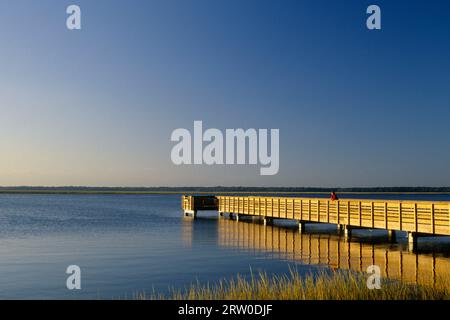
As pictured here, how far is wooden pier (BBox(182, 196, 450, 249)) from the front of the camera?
93.5 ft

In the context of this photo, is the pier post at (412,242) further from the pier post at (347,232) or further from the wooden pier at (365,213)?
the pier post at (347,232)

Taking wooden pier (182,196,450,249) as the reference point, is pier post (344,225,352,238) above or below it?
below

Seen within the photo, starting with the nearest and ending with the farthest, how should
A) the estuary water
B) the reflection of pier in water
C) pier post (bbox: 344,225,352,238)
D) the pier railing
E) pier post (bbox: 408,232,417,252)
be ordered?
the estuary water < the reflection of pier in water < the pier railing < pier post (bbox: 408,232,417,252) < pier post (bbox: 344,225,352,238)

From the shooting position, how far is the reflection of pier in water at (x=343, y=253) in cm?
2189

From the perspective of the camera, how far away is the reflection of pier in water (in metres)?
21.9

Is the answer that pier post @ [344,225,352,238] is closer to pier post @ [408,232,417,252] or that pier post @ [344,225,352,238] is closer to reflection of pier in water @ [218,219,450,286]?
reflection of pier in water @ [218,219,450,286]

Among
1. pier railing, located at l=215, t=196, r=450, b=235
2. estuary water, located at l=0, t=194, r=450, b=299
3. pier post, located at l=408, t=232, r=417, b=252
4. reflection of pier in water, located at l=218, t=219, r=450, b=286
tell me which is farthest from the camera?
pier post, located at l=408, t=232, r=417, b=252

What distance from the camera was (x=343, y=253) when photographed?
28.1 m

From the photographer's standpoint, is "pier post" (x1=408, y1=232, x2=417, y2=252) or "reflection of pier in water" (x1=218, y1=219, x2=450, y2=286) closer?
"reflection of pier in water" (x1=218, y1=219, x2=450, y2=286)

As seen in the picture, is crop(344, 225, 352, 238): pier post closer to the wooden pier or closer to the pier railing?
the wooden pier

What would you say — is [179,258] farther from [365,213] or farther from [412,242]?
[365,213]

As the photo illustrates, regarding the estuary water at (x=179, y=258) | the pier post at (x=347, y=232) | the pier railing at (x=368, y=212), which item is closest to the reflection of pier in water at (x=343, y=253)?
the estuary water at (x=179, y=258)

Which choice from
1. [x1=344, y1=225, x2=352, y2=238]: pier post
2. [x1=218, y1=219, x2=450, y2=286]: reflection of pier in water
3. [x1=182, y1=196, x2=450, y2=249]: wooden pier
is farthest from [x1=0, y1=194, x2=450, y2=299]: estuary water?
[x1=182, y1=196, x2=450, y2=249]: wooden pier
